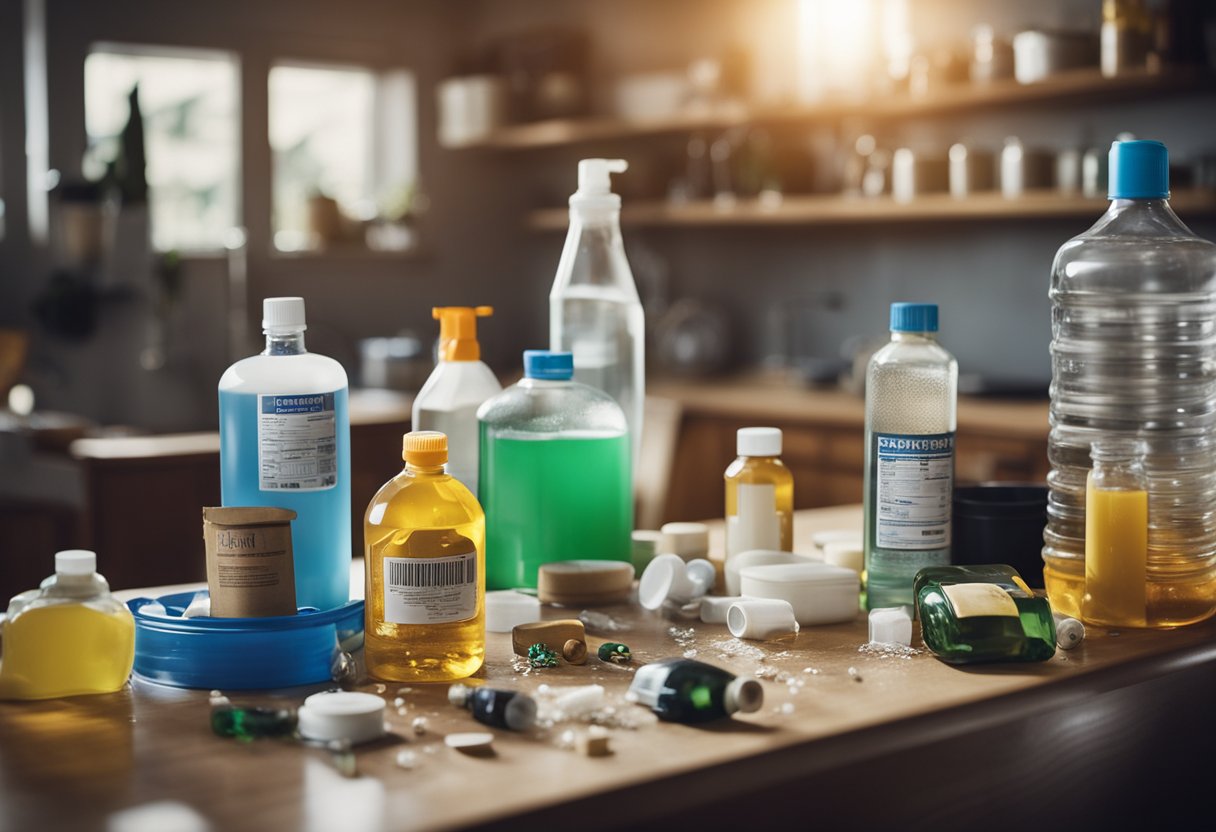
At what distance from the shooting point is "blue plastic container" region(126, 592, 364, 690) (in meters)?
1.04

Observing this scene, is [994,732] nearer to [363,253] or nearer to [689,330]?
[689,330]

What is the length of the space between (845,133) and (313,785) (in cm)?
384

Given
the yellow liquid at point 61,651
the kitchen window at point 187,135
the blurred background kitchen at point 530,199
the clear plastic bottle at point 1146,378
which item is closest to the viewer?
the yellow liquid at point 61,651

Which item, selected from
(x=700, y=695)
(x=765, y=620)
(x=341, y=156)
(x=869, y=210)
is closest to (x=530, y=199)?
(x=341, y=156)

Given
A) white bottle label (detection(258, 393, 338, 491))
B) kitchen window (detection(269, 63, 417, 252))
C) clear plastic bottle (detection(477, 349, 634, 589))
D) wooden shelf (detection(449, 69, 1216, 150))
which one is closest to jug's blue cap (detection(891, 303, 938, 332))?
clear plastic bottle (detection(477, 349, 634, 589))

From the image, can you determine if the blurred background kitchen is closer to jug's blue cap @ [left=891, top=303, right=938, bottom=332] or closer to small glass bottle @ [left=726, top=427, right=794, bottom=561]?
small glass bottle @ [left=726, top=427, right=794, bottom=561]

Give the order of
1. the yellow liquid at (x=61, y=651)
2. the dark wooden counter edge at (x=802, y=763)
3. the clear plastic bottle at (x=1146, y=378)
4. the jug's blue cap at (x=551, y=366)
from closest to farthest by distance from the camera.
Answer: the dark wooden counter edge at (x=802, y=763)
the yellow liquid at (x=61, y=651)
the clear plastic bottle at (x=1146, y=378)
the jug's blue cap at (x=551, y=366)

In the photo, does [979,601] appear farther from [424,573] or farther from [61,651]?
[61,651]

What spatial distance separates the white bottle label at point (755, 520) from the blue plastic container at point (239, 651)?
0.50 meters

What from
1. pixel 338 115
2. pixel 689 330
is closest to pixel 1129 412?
pixel 689 330

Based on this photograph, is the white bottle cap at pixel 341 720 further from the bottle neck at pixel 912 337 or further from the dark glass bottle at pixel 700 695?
the bottle neck at pixel 912 337

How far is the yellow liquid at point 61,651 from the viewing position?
101cm

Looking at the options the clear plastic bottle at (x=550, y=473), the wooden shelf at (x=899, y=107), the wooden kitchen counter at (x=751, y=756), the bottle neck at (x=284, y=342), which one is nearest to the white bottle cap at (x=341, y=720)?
the wooden kitchen counter at (x=751, y=756)

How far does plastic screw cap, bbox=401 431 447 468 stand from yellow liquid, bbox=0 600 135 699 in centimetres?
25
